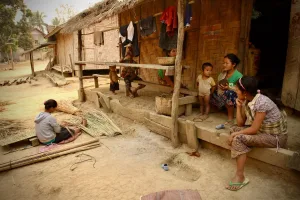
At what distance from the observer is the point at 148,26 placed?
Answer: 682 centimetres

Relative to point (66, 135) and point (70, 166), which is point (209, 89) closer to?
point (70, 166)

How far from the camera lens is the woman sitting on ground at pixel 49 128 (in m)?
4.46

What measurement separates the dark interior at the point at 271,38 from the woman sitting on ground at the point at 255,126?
138 inches

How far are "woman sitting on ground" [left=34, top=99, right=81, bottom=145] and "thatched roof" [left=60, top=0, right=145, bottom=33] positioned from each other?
9.59ft

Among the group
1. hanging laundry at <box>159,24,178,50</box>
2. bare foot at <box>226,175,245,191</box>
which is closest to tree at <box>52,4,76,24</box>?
hanging laundry at <box>159,24,178,50</box>

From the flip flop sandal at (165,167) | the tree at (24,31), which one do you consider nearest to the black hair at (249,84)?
the flip flop sandal at (165,167)

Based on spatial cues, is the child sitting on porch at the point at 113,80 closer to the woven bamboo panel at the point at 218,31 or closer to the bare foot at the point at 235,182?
the woven bamboo panel at the point at 218,31

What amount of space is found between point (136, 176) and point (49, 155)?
1.91 metres

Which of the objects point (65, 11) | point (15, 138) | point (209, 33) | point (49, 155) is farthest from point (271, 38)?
point (65, 11)

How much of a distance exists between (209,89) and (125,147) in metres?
2.18

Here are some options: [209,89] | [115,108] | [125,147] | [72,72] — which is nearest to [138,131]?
[125,147]

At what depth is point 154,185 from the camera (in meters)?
3.13

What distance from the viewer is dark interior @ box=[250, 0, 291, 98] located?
19.7 feet

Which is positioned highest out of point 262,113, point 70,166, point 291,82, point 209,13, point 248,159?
point 209,13
